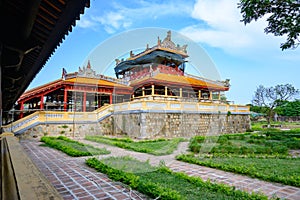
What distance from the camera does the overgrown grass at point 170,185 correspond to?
305cm

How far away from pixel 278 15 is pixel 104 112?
12.2m

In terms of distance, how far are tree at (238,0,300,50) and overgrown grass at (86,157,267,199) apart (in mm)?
9551

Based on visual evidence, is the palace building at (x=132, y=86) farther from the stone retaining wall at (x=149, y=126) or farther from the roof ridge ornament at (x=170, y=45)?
the stone retaining wall at (x=149, y=126)

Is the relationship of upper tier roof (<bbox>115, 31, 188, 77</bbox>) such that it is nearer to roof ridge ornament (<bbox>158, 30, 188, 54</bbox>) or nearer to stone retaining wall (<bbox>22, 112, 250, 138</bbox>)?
roof ridge ornament (<bbox>158, 30, 188, 54</bbox>)

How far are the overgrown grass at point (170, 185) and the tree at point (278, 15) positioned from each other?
31.3 ft

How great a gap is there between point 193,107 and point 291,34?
6.91m

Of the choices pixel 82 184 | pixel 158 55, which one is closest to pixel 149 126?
pixel 82 184

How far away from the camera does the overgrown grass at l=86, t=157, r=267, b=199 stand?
3.05 meters

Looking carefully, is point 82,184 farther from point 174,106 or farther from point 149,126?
point 174,106

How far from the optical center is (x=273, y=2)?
31.9 ft

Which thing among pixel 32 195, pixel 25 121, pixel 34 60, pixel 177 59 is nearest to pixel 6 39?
pixel 34 60

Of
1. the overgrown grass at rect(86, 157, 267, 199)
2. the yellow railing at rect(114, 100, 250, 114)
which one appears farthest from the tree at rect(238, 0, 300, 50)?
the overgrown grass at rect(86, 157, 267, 199)

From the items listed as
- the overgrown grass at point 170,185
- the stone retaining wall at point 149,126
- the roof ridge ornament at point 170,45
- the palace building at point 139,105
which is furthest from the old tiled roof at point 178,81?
the overgrown grass at point 170,185

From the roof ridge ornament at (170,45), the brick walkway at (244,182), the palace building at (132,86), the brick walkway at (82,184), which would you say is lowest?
the brick walkway at (244,182)
